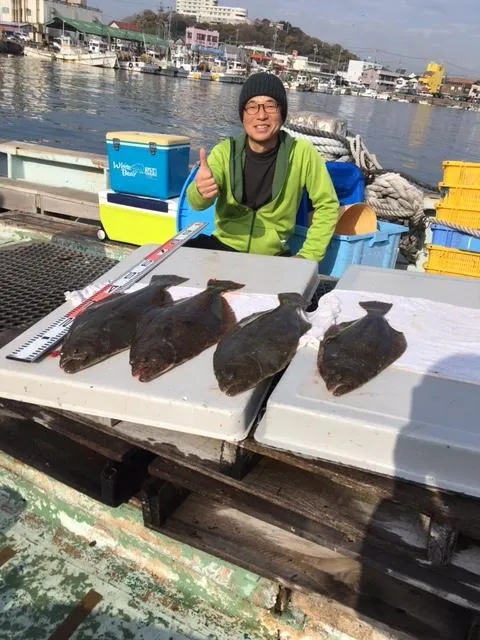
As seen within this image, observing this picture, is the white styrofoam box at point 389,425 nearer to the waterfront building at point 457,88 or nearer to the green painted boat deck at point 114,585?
the green painted boat deck at point 114,585

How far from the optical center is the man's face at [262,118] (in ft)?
12.0

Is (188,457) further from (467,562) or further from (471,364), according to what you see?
(471,364)

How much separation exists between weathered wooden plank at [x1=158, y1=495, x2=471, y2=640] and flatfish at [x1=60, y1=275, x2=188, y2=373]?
82cm

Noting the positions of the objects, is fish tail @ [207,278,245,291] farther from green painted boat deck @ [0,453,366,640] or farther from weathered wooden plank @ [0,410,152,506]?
green painted boat deck @ [0,453,366,640]

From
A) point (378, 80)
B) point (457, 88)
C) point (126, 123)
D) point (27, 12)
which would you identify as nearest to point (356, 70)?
point (378, 80)

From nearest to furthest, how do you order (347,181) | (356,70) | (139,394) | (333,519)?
(333,519) → (139,394) → (347,181) → (356,70)

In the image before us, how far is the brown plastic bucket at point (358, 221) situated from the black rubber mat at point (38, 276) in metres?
2.32

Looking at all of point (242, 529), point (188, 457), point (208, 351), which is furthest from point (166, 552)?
point (208, 351)

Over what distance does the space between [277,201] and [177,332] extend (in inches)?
86.9

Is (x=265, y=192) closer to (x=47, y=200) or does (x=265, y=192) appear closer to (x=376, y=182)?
(x=376, y=182)

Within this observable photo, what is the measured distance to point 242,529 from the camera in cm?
220

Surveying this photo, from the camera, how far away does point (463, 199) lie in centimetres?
553

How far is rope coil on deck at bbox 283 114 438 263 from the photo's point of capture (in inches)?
232

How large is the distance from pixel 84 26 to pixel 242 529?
389ft
